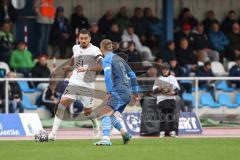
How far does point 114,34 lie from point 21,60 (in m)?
3.79

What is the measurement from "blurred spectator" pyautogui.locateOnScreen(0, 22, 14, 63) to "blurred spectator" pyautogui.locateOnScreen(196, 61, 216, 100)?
5.69 meters

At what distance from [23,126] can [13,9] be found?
7.47 metres

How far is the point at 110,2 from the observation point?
31422mm

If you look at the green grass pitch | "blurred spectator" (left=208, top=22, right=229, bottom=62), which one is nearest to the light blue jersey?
the green grass pitch

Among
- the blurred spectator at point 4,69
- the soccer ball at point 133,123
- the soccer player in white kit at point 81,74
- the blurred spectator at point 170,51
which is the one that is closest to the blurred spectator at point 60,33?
the blurred spectator at point 4,69

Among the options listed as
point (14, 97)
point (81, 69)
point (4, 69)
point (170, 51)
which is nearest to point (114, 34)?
point (170, 51)

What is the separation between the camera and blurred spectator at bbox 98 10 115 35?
29172 millimetres

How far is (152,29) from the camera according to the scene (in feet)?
98.4

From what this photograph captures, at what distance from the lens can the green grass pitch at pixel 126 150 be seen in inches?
576

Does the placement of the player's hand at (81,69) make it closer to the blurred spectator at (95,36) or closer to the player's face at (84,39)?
the player's face at (84,39)

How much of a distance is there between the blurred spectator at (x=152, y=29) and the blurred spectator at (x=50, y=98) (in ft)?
20.7

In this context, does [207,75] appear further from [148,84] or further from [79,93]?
[79,93]

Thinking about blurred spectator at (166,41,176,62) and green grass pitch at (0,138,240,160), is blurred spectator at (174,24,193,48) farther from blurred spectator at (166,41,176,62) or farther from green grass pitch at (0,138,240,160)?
green grass pitch at (0,138,240,160)

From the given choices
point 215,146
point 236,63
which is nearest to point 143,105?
point 215,146
